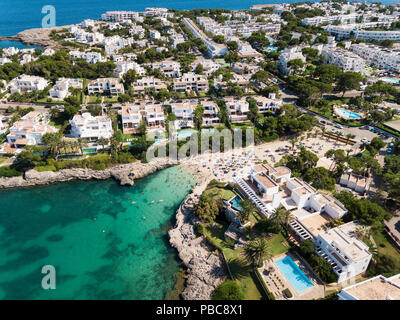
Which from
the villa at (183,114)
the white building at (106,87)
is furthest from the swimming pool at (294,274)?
the white building at (106,87)

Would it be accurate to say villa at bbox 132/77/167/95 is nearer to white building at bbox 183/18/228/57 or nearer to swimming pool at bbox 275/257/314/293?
white building at bbox 183/18/228/57

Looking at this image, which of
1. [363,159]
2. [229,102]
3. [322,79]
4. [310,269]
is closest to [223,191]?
[310,269]

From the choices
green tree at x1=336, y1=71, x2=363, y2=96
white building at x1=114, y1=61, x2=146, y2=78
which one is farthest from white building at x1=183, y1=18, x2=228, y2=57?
green tree at x1=336, y1=71, x2=363, y2=96

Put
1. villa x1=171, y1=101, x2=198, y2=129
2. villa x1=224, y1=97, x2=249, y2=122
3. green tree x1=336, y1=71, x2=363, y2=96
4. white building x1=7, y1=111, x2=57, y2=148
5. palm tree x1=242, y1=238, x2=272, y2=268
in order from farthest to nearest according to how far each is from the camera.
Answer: green tree x1=336, y1=71, x2=363, y2=96 < villa x1=224, y1=97, x2=249, y2=122 < villa x1=171, y1=101, x2=198, y2=129 < white building x1=7, y1=111, x2=57, y2=148 < palm tree x1=242, y1=238, x2=272, y2=268

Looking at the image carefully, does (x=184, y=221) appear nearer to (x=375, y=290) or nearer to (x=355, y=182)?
(x=375, y=290)

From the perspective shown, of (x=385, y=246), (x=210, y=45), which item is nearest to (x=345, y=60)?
(x=210, y=45)

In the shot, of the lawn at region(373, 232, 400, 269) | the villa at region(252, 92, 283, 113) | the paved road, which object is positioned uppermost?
the villa at region(252, 92, 283, 113)
